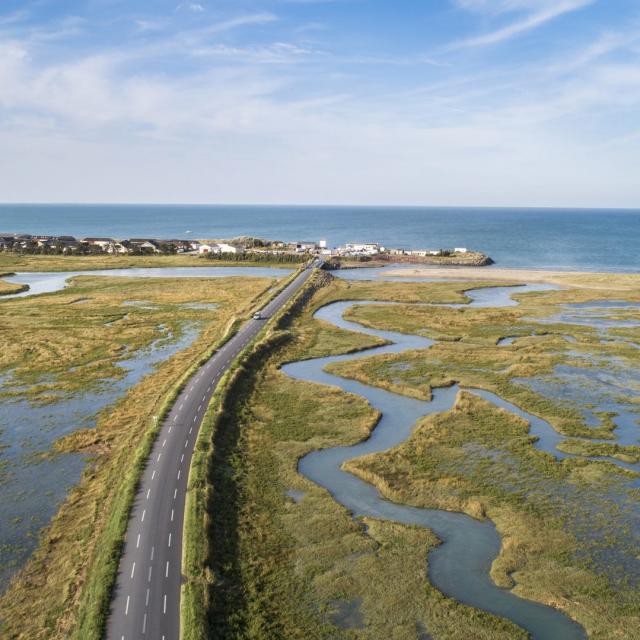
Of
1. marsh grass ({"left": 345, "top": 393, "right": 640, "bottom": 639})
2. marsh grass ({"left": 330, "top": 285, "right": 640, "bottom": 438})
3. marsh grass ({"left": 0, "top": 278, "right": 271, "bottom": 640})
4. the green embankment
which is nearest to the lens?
the green embankment

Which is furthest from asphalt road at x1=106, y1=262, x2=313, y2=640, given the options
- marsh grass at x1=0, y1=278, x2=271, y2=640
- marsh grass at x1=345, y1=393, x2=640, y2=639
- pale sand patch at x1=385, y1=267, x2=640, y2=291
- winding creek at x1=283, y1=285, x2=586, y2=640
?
pale sand patch at x1=385, y1=267, x2=640, y2=291

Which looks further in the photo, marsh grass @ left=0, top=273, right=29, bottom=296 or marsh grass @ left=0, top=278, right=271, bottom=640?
marsh grass @ left=0, top=273, right=29, bottom=296

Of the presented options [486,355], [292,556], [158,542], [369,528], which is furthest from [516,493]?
[486,355]

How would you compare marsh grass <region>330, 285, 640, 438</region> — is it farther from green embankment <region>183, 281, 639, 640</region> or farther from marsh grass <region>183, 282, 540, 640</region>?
marsh grass <region>183, 282, 540, 640</region>

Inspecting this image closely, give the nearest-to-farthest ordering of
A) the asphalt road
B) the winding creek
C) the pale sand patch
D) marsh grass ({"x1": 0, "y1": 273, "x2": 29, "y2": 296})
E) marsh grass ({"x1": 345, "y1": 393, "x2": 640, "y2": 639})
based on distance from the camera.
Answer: the asphalt road → the winding creek → marsh grass ({"x1": 345, "y1": 393, "x2": 640, "y2": 639}) → marsh grass ({"x1": 0, "y1": 273, "x2": 29, "y2": 296}) → the pale sand patch

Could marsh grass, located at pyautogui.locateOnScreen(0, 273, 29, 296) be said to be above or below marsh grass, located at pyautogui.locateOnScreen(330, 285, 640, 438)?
above

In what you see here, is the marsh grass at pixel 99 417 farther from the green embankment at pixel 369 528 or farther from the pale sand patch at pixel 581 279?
the pale sand patch at pixel 581 279
